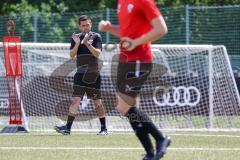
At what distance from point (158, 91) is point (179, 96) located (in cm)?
41

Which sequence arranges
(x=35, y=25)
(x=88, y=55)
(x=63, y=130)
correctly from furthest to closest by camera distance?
(x=35, y=25) → (x=88, y=55) → (x=63, y=130)

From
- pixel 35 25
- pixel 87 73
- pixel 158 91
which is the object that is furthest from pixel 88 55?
pixel 35 25

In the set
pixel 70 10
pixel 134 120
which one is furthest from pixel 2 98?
pixel 70 10

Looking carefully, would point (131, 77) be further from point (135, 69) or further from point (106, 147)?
point (106, 147)

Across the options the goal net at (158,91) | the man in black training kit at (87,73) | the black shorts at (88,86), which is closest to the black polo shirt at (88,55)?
the man in black training kit at (87,73)

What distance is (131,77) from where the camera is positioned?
24.8ft

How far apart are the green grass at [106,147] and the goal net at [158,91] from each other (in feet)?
5.81

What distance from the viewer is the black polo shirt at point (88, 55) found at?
12.2 meters

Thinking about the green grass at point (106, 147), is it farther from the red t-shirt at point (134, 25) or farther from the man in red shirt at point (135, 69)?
the red t-shirt at point (134, 25)

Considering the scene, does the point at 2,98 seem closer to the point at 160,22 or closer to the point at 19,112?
the point at 19,112

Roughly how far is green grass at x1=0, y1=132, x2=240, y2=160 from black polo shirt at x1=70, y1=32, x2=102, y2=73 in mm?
1083

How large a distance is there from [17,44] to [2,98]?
6.31ft

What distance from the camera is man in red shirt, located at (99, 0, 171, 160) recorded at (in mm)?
7383

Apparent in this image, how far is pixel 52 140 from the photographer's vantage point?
10781 millimetres
